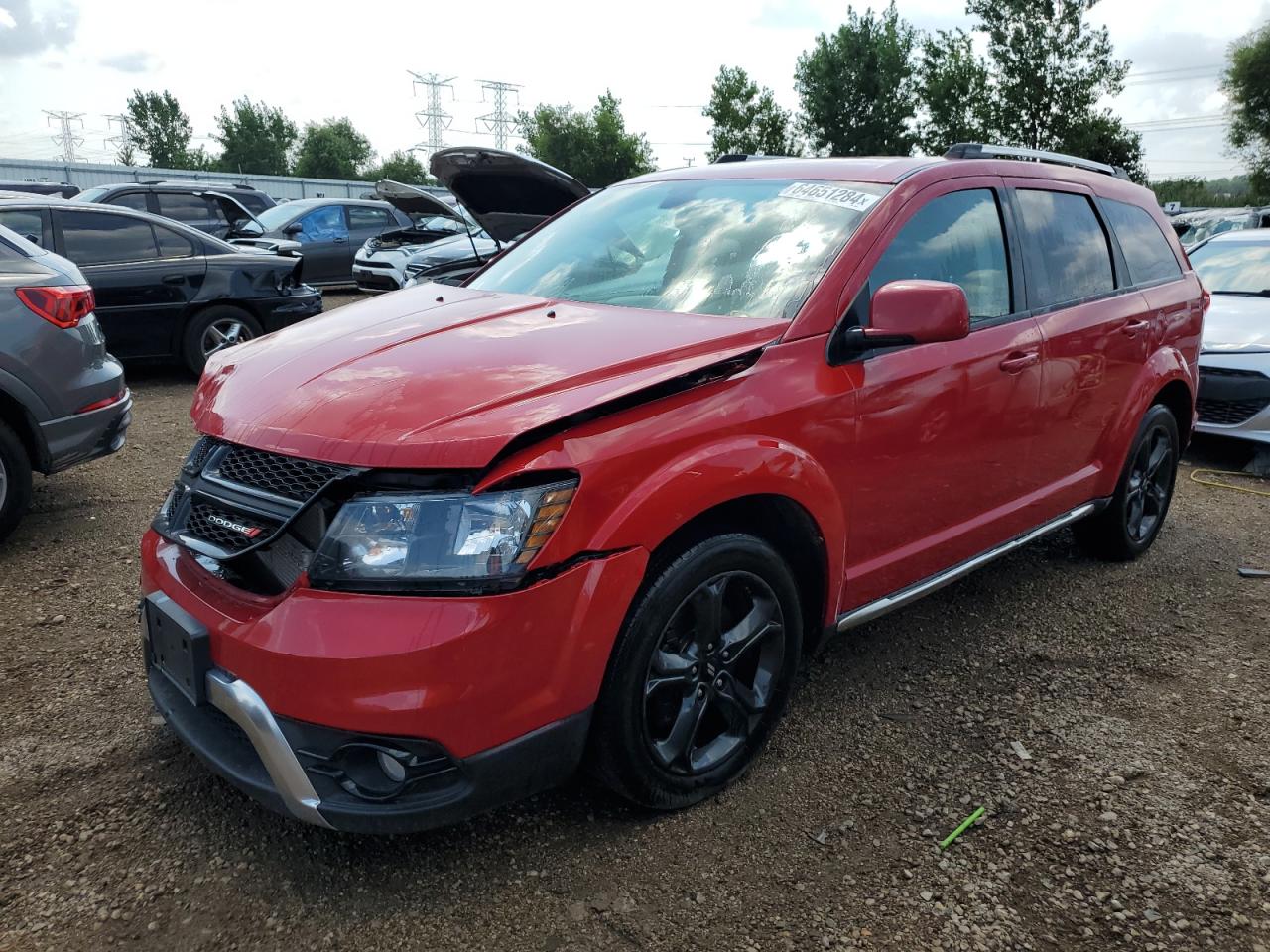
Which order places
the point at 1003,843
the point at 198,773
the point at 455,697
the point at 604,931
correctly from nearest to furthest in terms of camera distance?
the point at 455,697 → the point at 604,931 → the point at 1003,843 → the point at 198,773

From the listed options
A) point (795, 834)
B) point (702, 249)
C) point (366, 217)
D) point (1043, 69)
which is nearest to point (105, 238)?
point (702, 249)

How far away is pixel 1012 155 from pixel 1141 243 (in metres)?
1.02

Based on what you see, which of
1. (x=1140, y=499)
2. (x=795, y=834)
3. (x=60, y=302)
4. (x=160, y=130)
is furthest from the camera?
(x=160, y=130)

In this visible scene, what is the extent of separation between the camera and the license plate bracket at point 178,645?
7.10 feet

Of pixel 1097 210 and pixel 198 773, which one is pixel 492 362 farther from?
pixel 1097 210

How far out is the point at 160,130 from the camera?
71.9 m

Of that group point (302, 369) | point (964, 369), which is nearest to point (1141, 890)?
point (964, 369)

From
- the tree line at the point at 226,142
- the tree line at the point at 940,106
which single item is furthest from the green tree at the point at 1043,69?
the tree line at the point at 226,142

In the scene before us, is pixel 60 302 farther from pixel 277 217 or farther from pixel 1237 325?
pixel 277 217

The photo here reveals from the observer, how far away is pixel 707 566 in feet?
7.82

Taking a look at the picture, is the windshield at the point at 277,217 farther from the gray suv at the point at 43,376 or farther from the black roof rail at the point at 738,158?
the black roof rail at the point at 738,158

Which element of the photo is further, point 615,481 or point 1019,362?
point 1019,362

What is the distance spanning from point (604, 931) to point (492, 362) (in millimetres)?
1349

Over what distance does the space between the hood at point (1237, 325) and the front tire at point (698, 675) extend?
A: 5262 mm
